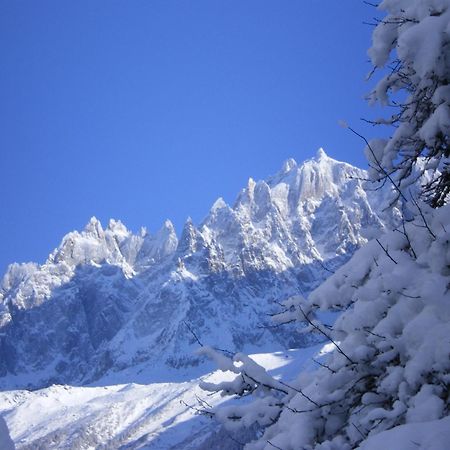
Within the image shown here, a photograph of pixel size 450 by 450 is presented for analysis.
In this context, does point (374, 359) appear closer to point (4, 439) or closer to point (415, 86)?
point (415, 86)

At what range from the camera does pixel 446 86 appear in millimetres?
4926

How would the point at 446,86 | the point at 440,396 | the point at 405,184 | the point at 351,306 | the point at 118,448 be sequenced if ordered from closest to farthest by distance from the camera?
the point at 440,396 → the point at 446,86 → the point at 351,306 → the point at 405,184 → the point at 118,448

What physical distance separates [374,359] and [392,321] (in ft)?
1.32

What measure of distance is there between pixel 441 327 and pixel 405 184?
2276 mm

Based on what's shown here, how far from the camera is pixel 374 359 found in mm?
4785

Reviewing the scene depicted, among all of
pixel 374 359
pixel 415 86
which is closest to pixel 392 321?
pixel 374 359

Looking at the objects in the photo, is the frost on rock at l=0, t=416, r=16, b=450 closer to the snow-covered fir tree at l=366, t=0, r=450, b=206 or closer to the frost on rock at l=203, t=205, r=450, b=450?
the frost on rock at l=203, t=205, r=450, b=450

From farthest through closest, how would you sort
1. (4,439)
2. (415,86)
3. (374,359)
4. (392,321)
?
(4,439) < (415,86) < (374,359) < (392,321)

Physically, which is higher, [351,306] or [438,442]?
[351,306]

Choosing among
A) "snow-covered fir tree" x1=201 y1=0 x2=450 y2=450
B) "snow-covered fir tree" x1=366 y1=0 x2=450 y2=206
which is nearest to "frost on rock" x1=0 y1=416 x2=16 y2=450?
"snow-covered fir tree" x1=201 y1=0 x2=450 y2=450

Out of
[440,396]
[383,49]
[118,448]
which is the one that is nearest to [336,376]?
[440,396]

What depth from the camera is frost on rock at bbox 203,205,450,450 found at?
4.16 m

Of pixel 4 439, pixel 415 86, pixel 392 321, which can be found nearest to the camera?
pixel 392 321

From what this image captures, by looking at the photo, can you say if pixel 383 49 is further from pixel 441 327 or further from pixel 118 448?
pixel 118 448
